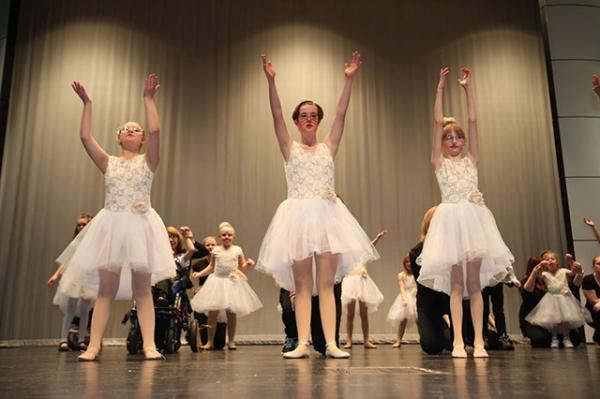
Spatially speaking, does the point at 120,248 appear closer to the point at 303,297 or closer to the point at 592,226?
the point at 303,297

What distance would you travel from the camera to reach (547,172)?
298 inches

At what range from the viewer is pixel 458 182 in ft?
11.0

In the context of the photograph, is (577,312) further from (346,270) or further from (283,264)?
(283,264)

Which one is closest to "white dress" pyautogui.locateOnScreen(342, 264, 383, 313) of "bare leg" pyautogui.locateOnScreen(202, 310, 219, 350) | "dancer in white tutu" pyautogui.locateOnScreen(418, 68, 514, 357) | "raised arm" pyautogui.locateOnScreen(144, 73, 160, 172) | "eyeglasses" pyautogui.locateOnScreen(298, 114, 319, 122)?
"bare leg" pyautogui.locateOnScreen(202, 310, 219, 350)

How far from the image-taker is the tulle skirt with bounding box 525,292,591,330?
16.2 ft

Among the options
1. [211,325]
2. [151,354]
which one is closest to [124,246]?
[151,354]

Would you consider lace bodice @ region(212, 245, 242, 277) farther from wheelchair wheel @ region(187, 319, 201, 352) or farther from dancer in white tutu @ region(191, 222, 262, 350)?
wheelchair wheel @ region(187, 319, 201, 352)

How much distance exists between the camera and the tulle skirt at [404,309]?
6.20m

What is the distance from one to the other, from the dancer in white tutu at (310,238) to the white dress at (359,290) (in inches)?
107

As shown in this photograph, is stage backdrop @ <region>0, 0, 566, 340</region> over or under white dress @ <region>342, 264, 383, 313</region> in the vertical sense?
over

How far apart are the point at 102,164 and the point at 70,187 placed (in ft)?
14.0

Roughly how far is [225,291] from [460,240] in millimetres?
2689

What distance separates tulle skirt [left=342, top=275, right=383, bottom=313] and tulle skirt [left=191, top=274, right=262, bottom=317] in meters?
0.98

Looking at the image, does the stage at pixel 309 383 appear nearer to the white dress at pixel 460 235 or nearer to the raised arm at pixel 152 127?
the white dress at pixel 460 235
